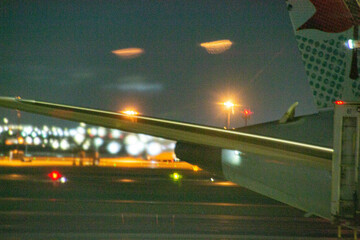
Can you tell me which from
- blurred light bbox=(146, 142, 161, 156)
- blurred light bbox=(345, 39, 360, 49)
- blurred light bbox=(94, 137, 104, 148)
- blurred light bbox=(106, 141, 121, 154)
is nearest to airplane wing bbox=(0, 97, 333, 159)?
blurred light bbox=(345, 39, 360, 49)

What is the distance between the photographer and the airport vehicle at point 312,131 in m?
6.66

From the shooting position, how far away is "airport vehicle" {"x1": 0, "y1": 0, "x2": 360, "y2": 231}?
262 inches

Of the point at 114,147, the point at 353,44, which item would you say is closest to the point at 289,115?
the point at 353,44

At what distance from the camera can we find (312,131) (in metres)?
7.40

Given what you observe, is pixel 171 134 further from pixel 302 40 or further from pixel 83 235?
pixel 83 235

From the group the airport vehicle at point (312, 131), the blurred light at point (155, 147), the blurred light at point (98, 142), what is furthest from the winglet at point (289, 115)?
the blurred light at point (98, 142)

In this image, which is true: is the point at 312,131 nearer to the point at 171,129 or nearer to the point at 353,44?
the point at 353,44

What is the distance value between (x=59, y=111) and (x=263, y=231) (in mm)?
6128

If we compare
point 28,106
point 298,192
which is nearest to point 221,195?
point 298,192

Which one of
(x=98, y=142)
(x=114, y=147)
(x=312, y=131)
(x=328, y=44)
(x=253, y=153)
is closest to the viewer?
(x=253, y=153)

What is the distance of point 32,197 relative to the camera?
16.8 metres

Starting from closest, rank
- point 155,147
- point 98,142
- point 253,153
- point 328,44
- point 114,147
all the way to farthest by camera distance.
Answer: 1. point 253,153
2. point 328,44
3. point 155,147
4. point 114,147
5. point 98,142

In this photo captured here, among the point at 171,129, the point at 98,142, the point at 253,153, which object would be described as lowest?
the point at 253,153

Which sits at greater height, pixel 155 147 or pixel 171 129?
pixel 171 129
